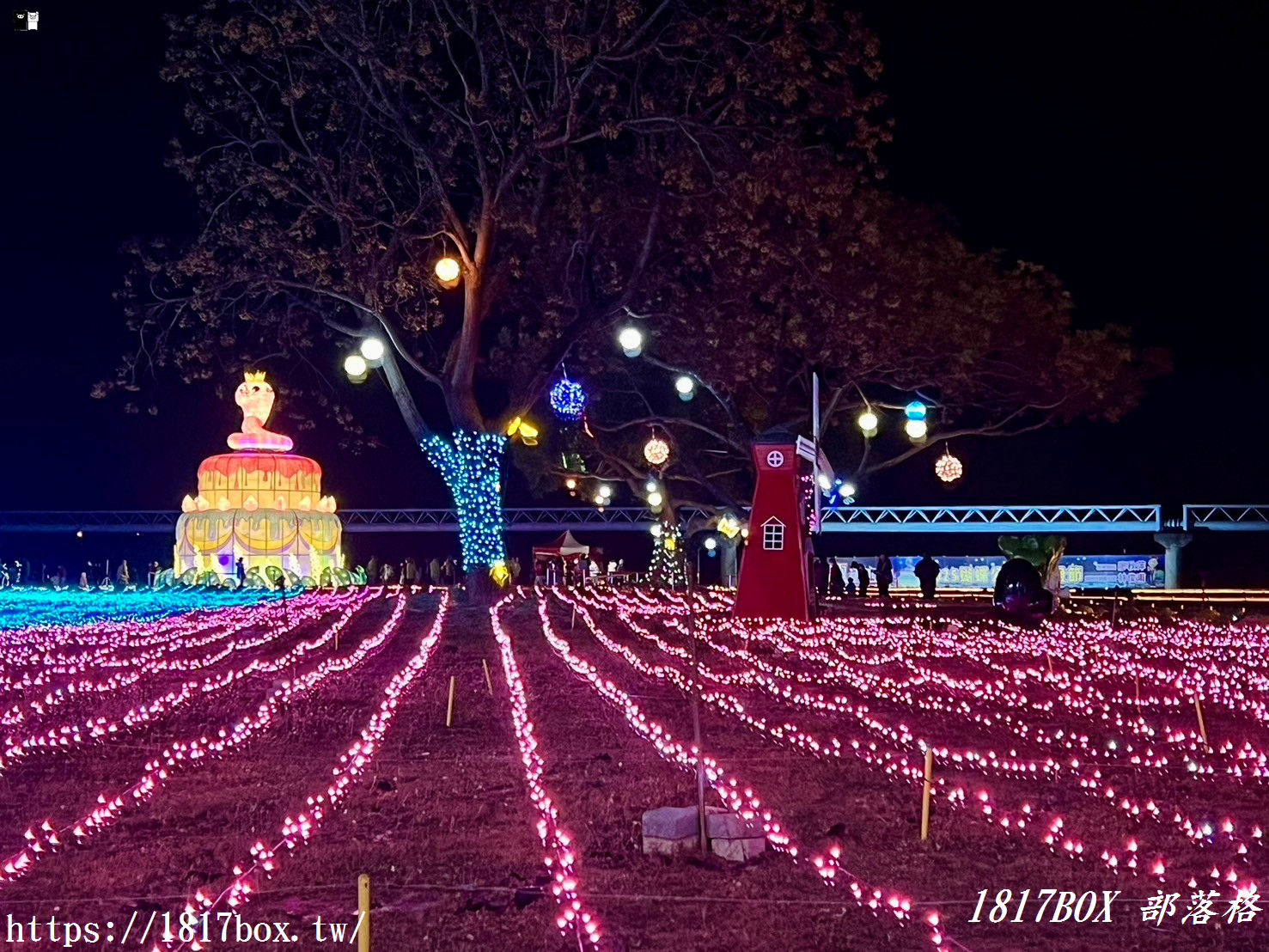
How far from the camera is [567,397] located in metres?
29.4

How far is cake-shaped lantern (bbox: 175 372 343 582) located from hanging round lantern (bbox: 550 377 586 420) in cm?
891

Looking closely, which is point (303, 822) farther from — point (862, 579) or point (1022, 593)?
point (862, 579)

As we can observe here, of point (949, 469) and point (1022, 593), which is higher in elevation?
point (949, 469)

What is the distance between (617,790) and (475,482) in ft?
54.2

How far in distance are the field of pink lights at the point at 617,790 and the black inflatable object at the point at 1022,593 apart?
7.09 m

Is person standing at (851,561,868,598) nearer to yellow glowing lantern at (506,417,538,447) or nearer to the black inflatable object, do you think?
yellow glowing lantern at (506,417,538,447)

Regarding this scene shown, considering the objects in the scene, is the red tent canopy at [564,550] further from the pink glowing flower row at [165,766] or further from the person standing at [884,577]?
the pink glowing flower row at [165,766]

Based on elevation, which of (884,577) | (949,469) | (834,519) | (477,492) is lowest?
(884,577)

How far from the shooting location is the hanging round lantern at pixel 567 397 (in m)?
29.1

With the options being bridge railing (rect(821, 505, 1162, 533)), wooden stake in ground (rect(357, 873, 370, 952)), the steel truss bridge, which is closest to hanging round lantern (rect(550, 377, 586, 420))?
the steel truss bridge

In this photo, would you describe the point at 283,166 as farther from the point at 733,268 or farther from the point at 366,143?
the point at 733,268

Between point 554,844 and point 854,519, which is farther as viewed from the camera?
point 854,519

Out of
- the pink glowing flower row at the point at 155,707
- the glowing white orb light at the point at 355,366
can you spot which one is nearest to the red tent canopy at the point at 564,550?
the glowing white orb light at the point at 355,366

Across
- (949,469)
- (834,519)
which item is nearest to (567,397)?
(949,469)
